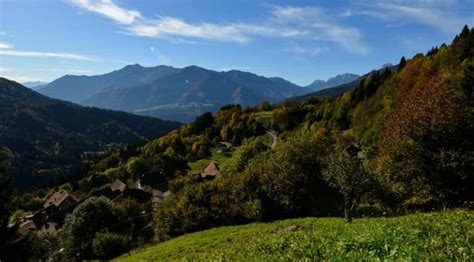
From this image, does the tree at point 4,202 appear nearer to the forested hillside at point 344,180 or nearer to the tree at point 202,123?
the forested hillside at point 344,180

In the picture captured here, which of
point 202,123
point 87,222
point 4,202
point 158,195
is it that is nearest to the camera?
point 4,202

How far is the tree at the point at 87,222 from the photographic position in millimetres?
57875

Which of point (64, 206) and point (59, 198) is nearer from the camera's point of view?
point (64, 206)

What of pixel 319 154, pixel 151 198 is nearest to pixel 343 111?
pixel 151 198

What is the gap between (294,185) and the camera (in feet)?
138

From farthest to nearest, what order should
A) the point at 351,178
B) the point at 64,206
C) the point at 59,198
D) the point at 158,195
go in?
the point at 59,198
the point at 64,206
the point at 158,195
the point at 351,178

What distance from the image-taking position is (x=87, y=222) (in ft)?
200

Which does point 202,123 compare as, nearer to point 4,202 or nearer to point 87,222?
point 87,222

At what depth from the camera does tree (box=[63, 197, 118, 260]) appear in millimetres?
57875

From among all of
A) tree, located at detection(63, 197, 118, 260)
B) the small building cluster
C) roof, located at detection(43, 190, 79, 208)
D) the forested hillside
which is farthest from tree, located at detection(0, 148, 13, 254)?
roof, located at detection(43, 190, 79, 208)

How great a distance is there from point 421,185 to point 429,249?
24.1 meters

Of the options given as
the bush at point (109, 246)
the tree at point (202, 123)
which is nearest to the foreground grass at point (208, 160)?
the tree at point (202, 123)

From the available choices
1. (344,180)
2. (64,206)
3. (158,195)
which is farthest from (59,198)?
(344,180)

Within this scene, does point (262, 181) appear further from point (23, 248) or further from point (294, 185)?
point (23, 248)
